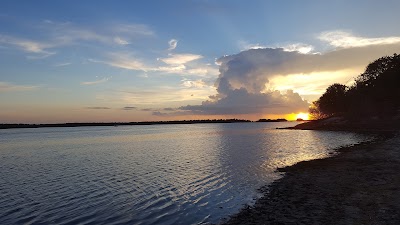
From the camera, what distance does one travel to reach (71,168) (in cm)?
4362

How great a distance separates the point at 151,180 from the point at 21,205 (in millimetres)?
12906

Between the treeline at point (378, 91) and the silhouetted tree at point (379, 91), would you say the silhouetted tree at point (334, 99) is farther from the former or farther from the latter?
the silhouetted tree at point (379, 91)

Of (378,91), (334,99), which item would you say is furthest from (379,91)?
(334,99)

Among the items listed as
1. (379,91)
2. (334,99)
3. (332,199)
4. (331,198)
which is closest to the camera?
(332,199)

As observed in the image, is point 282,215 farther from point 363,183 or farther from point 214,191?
point 363,183

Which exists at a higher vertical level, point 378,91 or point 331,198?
point 378,91

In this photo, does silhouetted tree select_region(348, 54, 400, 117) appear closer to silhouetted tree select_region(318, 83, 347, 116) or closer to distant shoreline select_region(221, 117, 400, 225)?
silhouetted tree select_region(318, 83, 347, 116)

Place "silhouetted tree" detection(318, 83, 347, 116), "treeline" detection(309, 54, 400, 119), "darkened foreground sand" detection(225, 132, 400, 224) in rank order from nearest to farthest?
1. "darkened foreground sand" detection(225, 132, 400, 224)
2. "treeline" detection(309, 54, 400, 119)
3. "silhouetted tree" detection(318, 83, 347, 116)

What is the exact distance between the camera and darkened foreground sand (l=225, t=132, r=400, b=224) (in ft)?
56.5

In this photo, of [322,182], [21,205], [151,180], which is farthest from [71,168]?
[322,182]

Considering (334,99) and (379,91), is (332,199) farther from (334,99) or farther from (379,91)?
(334,99)

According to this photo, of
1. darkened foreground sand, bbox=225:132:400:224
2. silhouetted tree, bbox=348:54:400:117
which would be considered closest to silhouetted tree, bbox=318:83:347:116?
silhouetted tree, bbox=348:54:400:117

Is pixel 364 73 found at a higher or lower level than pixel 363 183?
higher

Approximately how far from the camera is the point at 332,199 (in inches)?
837
